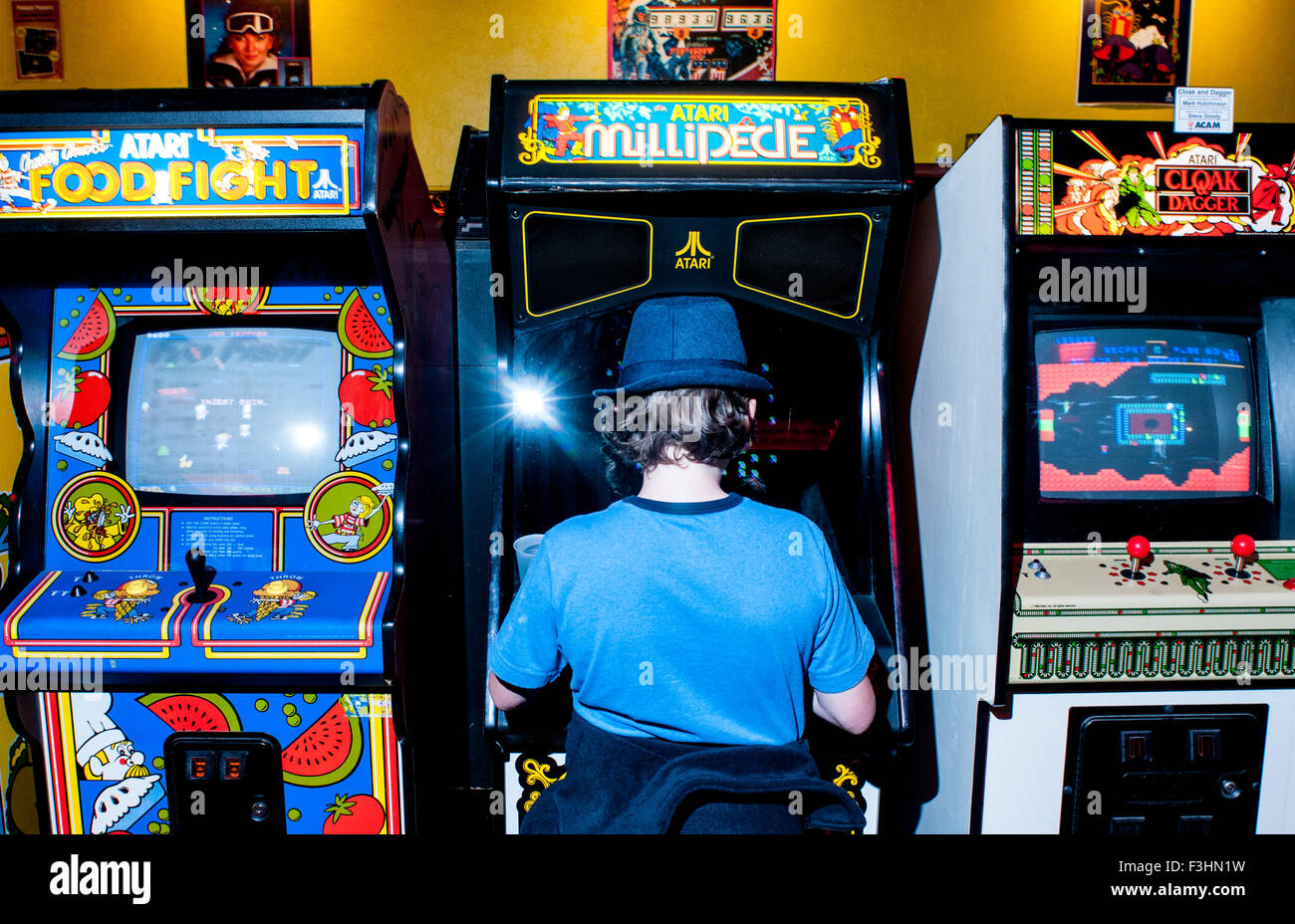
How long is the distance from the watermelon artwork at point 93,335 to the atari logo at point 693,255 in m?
1.33

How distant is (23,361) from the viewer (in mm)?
1701

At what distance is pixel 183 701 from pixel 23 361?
0.87 meters

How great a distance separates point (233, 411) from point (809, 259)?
4.51 feet

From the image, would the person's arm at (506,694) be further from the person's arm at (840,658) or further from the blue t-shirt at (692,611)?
the person's arm at (840,658)

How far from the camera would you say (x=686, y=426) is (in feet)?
4.03

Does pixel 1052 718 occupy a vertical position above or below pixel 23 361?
below

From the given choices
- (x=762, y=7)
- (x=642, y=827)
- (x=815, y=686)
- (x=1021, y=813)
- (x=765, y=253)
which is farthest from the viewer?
(x=762, y=7)

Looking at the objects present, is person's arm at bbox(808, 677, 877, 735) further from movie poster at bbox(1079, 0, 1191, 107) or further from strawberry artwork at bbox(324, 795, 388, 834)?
movie poster at bbox(1079, 0, 1191, 107)

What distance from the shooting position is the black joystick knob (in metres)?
1.54

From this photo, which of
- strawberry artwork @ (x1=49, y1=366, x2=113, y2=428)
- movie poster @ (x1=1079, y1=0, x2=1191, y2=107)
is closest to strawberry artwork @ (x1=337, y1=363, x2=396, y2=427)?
strawberry artwork @ (x1=49, y1=366, x2=113, y2=428)

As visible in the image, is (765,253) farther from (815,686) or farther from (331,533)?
(331,533)

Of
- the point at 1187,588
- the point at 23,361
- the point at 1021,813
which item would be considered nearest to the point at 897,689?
the point at 1021,813

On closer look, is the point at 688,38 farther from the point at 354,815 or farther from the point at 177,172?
the point at 354,815
